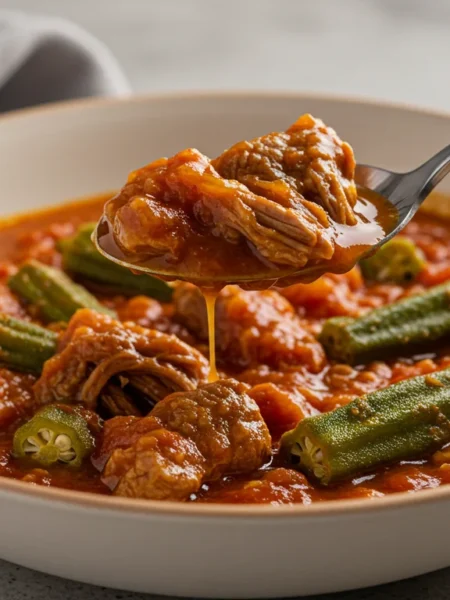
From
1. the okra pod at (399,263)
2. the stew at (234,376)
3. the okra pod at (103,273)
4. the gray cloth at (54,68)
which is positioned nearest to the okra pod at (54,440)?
the stew at (234,376)

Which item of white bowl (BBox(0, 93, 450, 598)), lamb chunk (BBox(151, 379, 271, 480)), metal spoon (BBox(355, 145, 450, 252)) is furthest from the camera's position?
metal spoon (BBox(355, 145, 450, 252))

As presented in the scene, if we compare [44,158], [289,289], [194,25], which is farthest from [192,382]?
[194,25]

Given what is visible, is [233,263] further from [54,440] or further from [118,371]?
[54,440]

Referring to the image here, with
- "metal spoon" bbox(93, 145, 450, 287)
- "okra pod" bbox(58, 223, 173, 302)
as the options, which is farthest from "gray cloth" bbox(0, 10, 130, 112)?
"metal spoon" bbox(93, 145, 450, 287)

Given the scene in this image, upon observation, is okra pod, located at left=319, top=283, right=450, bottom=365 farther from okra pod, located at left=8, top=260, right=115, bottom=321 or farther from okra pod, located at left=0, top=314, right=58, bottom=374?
okra pod, located at left=0, top=314, right=58, bottom=374

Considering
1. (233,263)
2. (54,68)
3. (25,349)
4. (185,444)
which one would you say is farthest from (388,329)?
(54,68)

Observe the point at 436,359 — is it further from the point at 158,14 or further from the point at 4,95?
the point at 158,14
